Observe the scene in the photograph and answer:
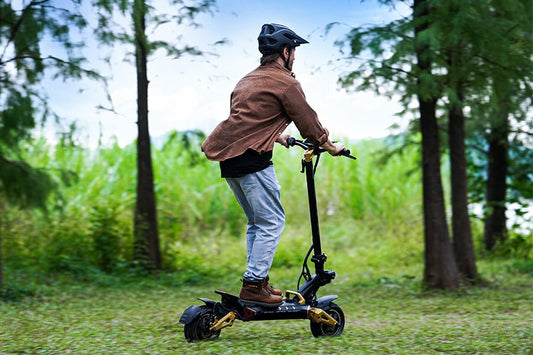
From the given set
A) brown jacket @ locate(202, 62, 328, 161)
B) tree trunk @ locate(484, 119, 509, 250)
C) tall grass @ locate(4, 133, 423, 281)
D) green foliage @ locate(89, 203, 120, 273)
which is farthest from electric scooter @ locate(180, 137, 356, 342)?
tree trunk @ locate(484, 119, 509, 250)

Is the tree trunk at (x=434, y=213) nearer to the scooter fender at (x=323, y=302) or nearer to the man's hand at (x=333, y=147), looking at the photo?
the man's hand at (x=333, y=147)

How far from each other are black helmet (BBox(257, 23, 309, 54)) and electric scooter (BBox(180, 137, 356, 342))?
62 cm

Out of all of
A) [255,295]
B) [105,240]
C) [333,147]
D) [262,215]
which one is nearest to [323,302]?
[255,295]

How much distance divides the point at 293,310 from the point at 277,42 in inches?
68.8

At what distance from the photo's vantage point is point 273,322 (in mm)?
5883

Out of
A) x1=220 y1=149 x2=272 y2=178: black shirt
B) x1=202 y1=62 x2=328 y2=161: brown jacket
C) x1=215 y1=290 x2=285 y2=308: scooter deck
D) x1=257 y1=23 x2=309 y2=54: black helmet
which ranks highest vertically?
x1=257 y1=23 x2=309 y2=54: black helmet

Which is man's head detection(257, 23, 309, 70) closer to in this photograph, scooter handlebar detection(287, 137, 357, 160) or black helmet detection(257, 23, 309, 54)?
black helmet detection(257, 23, 309, 54)

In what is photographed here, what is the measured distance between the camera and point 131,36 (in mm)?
7781

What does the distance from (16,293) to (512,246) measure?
24.6ft

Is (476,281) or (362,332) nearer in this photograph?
(362,332)

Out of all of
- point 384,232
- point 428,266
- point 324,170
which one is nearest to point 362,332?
point 428,266

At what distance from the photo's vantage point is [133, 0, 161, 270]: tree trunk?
30.0ft

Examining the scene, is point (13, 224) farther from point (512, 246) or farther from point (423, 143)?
point (512, 246)

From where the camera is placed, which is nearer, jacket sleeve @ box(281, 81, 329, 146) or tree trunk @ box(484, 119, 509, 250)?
jacket sleeve @ box(281, 81, 329, 146)
